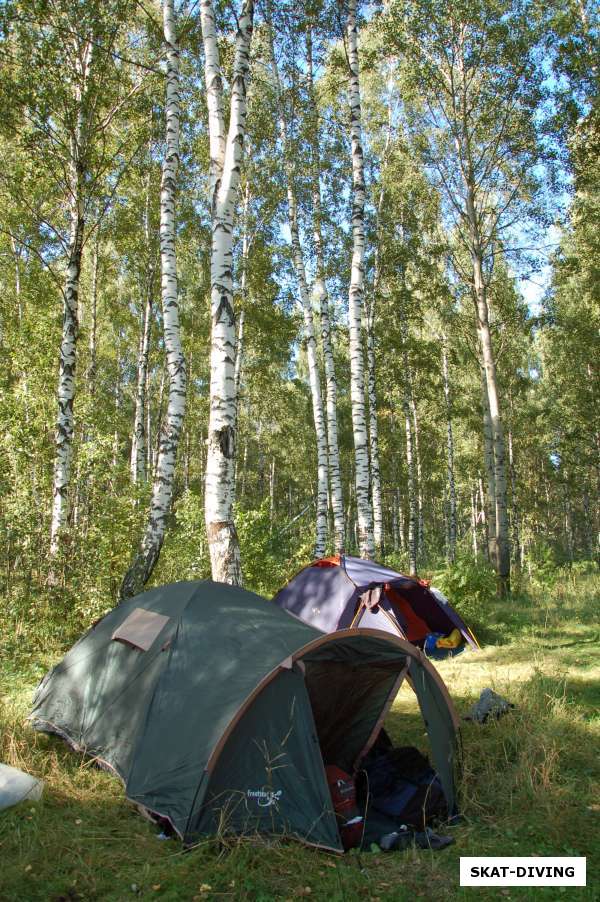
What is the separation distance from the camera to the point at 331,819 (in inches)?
153

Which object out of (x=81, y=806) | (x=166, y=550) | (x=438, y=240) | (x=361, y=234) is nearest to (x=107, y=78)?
(x=361, y=234)

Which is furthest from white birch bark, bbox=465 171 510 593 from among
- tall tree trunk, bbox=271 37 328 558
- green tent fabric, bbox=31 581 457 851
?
green tent fabric, bbox=31 581 457 851

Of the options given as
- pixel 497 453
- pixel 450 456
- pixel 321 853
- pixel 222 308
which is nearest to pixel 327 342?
pixel 497 453

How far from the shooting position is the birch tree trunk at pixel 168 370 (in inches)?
336

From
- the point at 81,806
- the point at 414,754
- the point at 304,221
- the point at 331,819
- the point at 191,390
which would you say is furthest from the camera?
the point at 191,390

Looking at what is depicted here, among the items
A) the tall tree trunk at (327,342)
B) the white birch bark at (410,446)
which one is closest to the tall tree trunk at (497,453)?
the white birch bark at (410,446)

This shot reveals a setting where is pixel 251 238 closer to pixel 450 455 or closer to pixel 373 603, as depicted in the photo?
pixel 450 455

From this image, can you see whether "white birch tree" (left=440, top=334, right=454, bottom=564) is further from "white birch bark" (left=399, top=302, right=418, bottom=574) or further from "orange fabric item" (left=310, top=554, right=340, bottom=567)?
"orange fabric item" (left=310, top=554, right=340, bottom=567)

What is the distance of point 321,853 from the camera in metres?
3.77

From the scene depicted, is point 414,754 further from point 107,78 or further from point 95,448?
point 107,78

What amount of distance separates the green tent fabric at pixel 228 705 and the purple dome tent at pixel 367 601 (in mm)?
2679

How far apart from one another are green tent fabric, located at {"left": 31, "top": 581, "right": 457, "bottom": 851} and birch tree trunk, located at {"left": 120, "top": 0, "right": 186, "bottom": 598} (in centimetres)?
286

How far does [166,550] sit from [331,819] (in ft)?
23.0

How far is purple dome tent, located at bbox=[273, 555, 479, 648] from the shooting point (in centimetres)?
812
